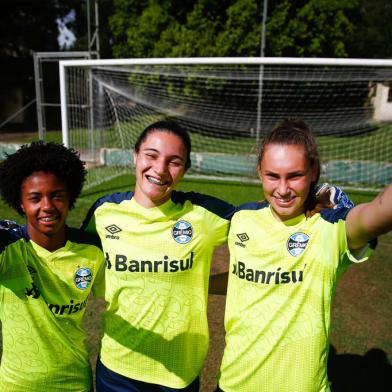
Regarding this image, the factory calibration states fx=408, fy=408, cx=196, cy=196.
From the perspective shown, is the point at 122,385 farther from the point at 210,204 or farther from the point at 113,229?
the point at 210,204

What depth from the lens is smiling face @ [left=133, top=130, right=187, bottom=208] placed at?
76.2 inches

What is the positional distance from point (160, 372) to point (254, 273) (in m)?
0.68

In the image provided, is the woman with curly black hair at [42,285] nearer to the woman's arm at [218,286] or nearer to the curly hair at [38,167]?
the curly hair at [38,167]

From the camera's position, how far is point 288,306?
5.67ft

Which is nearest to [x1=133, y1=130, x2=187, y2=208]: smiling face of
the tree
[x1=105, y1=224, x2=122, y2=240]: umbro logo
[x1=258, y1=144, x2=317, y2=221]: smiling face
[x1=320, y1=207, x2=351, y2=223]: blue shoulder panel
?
[x1=105, y1=224, x2=122, y2=240]: umbro logo

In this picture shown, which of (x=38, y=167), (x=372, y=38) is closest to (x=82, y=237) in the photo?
(x=38, y=167)

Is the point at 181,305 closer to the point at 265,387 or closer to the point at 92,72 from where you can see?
the point at 265,387

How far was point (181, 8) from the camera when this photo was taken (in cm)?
1819

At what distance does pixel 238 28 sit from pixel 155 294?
16731 millimetres

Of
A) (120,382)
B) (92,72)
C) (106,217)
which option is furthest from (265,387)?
(92,72)

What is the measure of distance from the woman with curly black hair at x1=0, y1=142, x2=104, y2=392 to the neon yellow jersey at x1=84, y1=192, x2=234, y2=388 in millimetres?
148

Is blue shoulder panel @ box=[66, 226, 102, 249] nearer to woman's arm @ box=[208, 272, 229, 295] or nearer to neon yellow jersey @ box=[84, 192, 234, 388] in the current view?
neon yellow jersey @ box=[84, 192, 234, 388]

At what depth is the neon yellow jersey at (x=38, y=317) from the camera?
1.77 metres

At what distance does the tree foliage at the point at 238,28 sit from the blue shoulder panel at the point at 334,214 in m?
16.0
